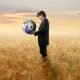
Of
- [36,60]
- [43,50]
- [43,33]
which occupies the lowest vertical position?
[36,60]

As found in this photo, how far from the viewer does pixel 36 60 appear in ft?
9.54

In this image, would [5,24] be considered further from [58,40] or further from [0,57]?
[58,40]

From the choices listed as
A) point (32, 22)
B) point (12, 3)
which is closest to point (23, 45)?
point (32, 22)

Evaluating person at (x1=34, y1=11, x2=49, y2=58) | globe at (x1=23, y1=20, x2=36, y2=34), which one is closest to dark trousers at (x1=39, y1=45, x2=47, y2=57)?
person at (x1=34, y1=11, x2=49, y2=58)

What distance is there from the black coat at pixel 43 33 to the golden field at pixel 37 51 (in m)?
0.06

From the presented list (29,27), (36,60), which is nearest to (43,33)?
(29,27)

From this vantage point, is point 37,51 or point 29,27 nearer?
point 29,27

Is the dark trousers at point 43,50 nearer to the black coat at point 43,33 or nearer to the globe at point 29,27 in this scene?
the black coat at point 43,33

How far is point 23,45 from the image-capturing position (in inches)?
116

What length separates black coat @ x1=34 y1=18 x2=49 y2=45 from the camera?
2.88 metres

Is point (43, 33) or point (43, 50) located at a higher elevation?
point (43, 33)

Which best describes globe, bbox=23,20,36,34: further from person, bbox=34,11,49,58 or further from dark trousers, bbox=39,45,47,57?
dark trousers, bbox=39,45,47,57

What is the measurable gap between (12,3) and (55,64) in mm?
835

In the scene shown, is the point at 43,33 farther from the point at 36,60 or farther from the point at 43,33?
the point at 36,60
